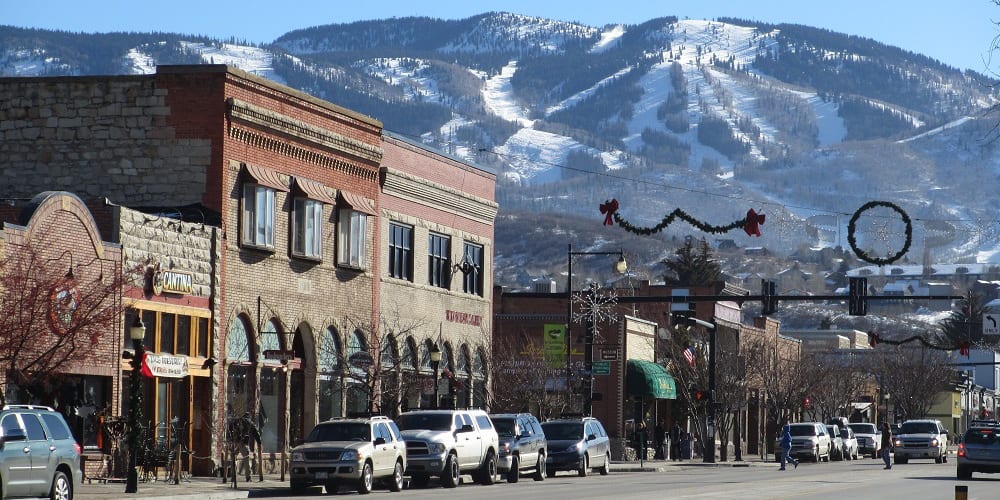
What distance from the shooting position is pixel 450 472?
42219 mm

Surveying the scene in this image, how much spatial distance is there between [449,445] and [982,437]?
56.9 feet

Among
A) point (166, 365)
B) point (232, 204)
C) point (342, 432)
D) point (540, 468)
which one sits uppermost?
point (232, 204)

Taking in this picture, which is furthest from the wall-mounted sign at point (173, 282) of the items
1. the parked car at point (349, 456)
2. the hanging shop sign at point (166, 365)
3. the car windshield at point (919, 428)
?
the car windshield at point (919, 428)

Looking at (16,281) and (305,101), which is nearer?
(16,281)

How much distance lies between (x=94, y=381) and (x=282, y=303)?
29.8 feet

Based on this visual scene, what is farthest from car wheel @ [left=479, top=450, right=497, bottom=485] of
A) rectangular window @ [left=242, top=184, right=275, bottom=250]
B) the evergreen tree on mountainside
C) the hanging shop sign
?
the evergreen tree on mountainside

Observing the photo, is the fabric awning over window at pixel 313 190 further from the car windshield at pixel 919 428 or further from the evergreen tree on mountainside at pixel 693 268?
the evergreen tree on mountainside at pixel 693 268

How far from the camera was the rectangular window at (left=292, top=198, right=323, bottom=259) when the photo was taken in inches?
1959

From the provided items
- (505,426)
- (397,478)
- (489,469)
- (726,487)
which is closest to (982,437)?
(726,487)

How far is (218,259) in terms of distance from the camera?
148 feet

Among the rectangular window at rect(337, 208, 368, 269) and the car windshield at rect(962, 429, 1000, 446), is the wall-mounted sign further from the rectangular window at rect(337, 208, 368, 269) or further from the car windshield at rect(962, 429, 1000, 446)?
the car windshield at rect(962, 429, 1000, 446)

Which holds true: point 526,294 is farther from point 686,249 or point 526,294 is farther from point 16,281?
point 686,249

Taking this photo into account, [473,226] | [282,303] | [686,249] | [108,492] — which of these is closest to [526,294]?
[473,226]

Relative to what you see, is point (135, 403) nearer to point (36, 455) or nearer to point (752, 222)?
point (36, 455)
